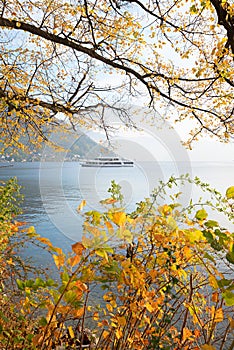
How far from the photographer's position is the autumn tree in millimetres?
4484

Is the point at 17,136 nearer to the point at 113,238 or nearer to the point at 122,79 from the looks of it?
the point at 122,79

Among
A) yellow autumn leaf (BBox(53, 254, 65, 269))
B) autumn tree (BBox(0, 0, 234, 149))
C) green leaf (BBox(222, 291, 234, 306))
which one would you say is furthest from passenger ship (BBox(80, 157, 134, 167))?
green leaf (BBox(222, 291, 234, 306))

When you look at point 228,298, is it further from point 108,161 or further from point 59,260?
point 108,161

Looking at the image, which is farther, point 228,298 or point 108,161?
point 108,161

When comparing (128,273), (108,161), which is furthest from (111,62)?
(108,161)

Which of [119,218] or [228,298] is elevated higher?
[119,218]

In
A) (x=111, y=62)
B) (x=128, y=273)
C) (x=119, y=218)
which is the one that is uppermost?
(x=111, y=62)

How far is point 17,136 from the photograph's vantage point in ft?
19.8

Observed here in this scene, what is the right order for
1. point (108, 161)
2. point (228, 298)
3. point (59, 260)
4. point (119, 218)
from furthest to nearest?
1. point (108, 161)
2. point (59, 260)
3. point (119, 218)
4. point (228, 298)

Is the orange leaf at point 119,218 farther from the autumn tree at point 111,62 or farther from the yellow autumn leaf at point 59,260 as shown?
the autumn tree at point 111,62

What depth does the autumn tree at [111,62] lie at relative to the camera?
448cm

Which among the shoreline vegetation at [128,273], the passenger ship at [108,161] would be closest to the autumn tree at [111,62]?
the shoreline vegetation at [128,273]

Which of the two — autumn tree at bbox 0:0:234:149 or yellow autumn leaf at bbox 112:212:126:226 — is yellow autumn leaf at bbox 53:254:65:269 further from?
autumn tree at bbox 0:0:234:149

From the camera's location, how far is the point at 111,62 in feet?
16.6
